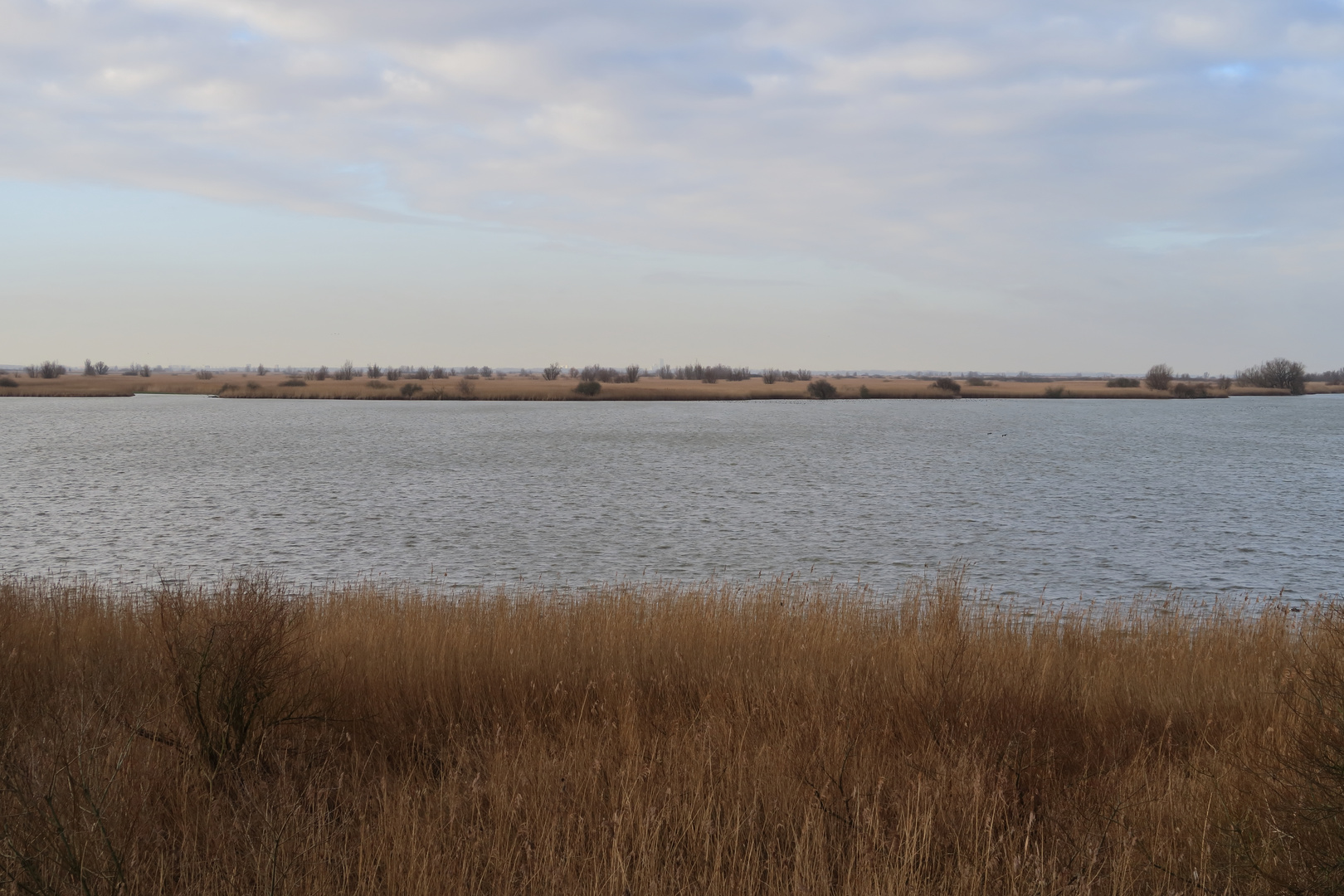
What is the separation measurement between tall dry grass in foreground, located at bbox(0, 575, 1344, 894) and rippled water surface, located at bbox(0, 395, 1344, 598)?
25.1 feet

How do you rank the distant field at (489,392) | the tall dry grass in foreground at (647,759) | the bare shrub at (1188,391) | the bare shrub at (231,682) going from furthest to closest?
the bare shrub at (1188,391)
the distant field at (489,392)
the bare shrub at (231,682)
the tall dry grass in foreground at (647,759)

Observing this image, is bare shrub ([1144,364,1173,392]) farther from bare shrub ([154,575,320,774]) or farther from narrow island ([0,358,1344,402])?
bare shrub ([154,575,320,774])

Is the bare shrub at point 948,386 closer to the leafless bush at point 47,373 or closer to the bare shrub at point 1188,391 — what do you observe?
the bare shrub at point 1188,391

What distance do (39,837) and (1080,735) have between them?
737 cm

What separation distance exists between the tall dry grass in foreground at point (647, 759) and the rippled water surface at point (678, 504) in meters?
7.64

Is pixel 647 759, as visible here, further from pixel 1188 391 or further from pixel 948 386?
pixel 1188 391

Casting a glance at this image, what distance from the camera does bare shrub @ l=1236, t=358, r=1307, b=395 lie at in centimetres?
16112

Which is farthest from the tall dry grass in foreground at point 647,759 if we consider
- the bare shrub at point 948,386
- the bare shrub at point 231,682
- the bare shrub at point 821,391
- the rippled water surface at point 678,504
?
the bare shrub at point 948,386

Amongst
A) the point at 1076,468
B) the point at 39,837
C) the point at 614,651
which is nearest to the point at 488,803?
the point at 39,837

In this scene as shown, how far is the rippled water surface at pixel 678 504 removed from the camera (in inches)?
750

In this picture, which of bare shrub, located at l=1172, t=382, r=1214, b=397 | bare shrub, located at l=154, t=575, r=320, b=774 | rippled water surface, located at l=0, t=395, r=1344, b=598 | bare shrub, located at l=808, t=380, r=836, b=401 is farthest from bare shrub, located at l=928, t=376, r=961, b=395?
bare shrub, located at l=154, t=575, r=320, b=774

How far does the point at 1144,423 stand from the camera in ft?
258

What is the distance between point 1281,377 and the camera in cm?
16275

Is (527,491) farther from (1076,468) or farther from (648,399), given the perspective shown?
(648,399)
